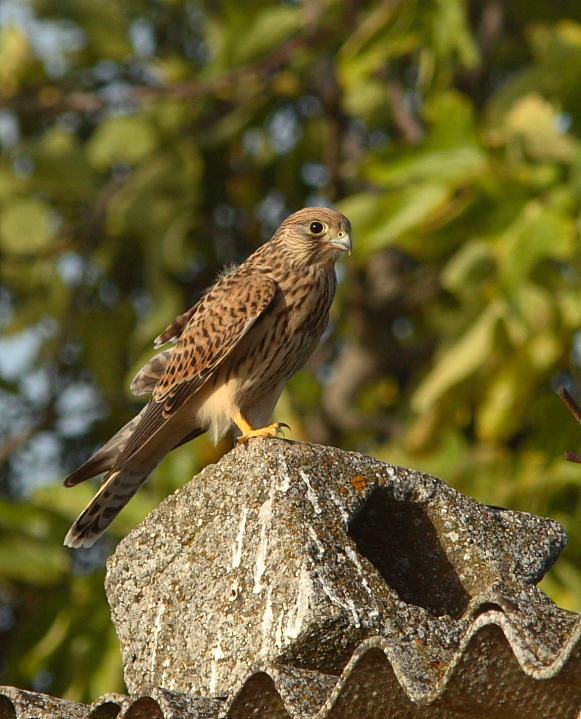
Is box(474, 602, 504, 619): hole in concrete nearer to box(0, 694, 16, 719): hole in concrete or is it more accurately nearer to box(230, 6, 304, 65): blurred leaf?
box(0, 694, 16, 719): hole in concrete

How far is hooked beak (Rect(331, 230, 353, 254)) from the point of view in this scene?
4680 millimetres

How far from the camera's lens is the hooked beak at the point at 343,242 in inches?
184

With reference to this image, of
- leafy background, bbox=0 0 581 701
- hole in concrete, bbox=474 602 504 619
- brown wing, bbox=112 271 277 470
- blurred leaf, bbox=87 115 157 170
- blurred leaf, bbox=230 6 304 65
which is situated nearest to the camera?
hole in concrete, bbox=474 602 504 619

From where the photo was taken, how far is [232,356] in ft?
14.8

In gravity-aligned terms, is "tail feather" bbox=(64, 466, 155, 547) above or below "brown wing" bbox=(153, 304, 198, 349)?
below

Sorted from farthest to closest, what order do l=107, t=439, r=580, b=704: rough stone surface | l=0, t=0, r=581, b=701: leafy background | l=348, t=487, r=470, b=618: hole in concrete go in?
l=0, t=0, r=581, b=701: leafy background
l=348, t=487, r=470, b=618: hole in concrete
l=107, t=439, r=580, b=704: rough stone surface

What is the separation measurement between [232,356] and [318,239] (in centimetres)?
62

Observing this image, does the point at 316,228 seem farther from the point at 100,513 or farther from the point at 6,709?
the point at 6,709

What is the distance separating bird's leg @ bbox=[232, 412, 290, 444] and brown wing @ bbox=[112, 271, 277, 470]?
22cm

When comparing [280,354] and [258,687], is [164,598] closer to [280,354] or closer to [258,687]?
[258,687]

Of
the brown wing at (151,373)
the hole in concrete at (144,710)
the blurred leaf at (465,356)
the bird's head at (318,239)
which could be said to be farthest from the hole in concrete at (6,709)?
the blurred leaf at (465,356)

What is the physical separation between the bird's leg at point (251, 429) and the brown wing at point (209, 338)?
0.72 ft

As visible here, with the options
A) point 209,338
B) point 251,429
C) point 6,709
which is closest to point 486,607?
point 6,709

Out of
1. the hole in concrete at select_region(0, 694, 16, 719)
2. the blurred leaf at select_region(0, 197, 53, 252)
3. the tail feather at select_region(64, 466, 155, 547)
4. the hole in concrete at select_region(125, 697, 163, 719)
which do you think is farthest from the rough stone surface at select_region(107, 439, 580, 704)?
the blurred leaf at select_region(0, 197, 53, 252)
